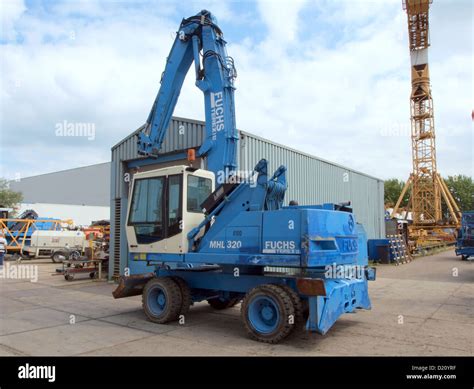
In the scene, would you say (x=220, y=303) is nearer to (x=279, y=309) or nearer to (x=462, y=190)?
(x=279, y=309)

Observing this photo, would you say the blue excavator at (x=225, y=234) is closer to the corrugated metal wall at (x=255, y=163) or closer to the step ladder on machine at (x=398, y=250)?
the corrugated metal wall at (x=255, y=163)

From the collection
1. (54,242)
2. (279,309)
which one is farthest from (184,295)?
(54,242)

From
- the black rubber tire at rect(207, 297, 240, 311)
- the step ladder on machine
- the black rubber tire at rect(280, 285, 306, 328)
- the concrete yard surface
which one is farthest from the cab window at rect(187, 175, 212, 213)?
the step ladder on machine

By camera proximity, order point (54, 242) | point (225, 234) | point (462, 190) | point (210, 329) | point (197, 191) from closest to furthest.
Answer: point (225, 234)
point (210, 329)
point (197, 191)
point (54, 242)
point (462, 190)

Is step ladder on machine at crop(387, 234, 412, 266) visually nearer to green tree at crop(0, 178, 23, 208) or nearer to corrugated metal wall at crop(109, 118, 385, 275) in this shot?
corrugated metal wall at crop(109, 118, 385, 275)

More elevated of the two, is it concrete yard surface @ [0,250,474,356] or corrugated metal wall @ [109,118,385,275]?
corrugated metal wall @ [109,118,385,275]

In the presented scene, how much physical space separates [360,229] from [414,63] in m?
30.5

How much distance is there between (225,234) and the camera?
275 inches

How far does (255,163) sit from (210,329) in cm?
579

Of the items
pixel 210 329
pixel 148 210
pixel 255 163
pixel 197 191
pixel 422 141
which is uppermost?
pixel 422 141

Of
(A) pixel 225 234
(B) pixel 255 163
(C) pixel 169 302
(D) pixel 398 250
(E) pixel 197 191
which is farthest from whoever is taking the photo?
(D) pixel 398 250

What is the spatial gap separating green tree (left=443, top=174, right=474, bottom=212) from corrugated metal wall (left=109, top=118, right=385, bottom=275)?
140 feet

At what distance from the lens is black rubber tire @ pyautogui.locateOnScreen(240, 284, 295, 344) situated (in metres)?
6.05
